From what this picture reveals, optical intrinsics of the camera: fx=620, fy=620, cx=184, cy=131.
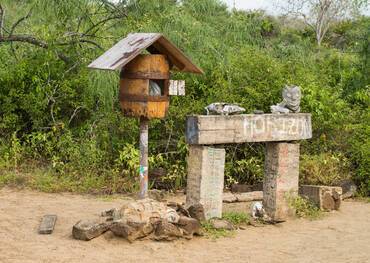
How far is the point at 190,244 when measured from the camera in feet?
21.1

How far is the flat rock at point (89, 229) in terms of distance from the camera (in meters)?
6.35

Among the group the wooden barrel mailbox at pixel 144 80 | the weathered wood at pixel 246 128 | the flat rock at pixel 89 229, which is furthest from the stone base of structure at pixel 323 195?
the flat rock at pixel 89 229

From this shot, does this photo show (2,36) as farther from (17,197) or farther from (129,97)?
(129,97)

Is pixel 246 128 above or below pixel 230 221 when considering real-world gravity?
above

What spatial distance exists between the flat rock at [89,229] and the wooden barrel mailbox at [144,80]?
617 mm

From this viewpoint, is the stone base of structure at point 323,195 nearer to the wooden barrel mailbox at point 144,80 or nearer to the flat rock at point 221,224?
the flat rock at point 221,224

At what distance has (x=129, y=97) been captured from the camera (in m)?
6.69

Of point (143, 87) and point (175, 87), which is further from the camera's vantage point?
point (175, 87)

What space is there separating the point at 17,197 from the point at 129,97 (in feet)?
9.79

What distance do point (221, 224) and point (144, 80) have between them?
1878 millimetres

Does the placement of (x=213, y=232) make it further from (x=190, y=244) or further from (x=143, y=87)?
(x=143, y=87)

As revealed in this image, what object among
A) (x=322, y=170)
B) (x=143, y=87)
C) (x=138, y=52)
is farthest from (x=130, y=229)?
(x=322, y=170)

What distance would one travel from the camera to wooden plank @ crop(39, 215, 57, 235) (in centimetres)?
674

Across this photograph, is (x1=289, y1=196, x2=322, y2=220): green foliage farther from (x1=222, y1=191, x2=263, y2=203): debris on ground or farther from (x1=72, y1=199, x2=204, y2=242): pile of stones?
(x1=72, y1=199, x2=204, y2=242): pile of stones
